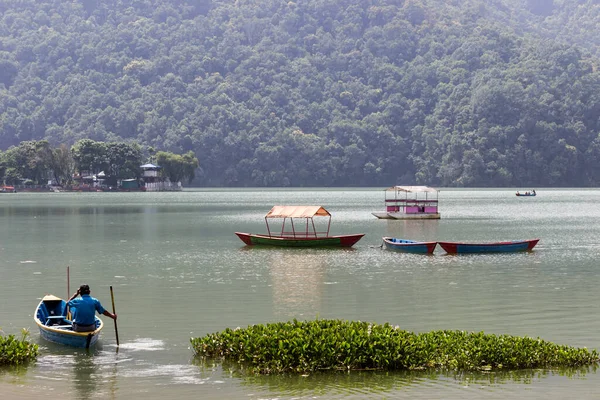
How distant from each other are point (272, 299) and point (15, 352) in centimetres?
1397

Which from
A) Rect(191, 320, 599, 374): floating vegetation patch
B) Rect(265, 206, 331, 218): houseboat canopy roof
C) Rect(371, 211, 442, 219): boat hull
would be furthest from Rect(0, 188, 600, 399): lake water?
Rect(371, 211, 442, 219): boat hull

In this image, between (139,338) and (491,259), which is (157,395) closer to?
(139,338)

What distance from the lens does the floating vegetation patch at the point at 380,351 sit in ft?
68.8

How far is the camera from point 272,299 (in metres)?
34.8

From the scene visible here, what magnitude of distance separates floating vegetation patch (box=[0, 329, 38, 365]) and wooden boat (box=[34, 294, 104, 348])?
4.59ft

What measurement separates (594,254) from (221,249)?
22.7 metres

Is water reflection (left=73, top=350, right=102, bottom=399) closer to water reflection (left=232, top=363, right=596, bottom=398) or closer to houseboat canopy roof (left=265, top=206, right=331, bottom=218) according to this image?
water reflection (left=232, top=363, right=596, bottom=398)

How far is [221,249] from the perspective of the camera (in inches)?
2314

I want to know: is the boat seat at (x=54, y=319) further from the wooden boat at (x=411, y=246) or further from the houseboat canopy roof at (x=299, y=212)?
the houseboat canopy roof at (x=299, y=212)

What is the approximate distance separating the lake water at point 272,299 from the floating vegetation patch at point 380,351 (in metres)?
0.46

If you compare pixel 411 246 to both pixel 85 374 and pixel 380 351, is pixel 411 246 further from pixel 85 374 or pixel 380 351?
pixel 85 374

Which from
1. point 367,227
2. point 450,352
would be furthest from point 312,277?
point 367,227

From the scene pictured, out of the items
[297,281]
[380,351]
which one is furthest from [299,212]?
[380,351]

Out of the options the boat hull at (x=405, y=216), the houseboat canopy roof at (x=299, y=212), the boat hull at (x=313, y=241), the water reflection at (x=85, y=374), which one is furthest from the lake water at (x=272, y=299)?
the boat hull at (x=405, y=216)
